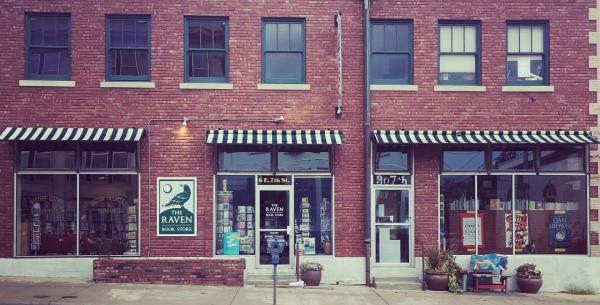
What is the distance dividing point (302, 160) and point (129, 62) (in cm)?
482

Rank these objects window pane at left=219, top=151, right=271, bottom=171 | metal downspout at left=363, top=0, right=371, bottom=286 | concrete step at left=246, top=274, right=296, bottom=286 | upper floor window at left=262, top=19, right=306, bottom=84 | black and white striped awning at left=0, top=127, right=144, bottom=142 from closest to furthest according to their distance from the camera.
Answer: black and white striped awning at left=0, top=127, right=144, bottom=142 → concrete step at left=246, top=274, right=296, bottom=286 → metal downspout at left=363, top=0, right=371, bottom=286 → window pane at left=219, top=151, right=271, bottom=171 → upper floor window at left=262, top=19, right=306, bottom=84

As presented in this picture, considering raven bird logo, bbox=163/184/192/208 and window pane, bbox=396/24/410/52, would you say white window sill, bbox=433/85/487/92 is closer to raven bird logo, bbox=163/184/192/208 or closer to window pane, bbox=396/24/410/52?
window pane, bbox=396/24/410/52

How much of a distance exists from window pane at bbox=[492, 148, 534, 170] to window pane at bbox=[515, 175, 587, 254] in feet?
1.00

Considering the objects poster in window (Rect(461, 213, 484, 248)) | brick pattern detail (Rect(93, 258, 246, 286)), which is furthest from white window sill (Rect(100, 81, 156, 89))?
poster in window (Rect(461, 213, 484, 248))

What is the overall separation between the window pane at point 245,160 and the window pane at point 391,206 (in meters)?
2.87

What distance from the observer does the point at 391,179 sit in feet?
50.1

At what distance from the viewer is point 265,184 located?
15.0 m

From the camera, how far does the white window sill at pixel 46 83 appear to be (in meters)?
14.6

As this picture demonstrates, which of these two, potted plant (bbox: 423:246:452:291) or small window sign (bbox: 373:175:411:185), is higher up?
small window sign (bbox: 373:175:411:185)

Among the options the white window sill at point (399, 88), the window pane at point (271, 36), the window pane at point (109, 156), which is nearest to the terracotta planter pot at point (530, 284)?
the white window sill at point (399, 88)

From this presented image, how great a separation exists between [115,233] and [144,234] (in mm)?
716

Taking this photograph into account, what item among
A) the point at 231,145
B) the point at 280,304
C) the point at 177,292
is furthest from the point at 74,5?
the point at 280,304

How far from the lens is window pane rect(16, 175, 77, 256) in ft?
47.9

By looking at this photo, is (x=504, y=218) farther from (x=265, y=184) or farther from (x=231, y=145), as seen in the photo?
Result: (x=231, y=145)
